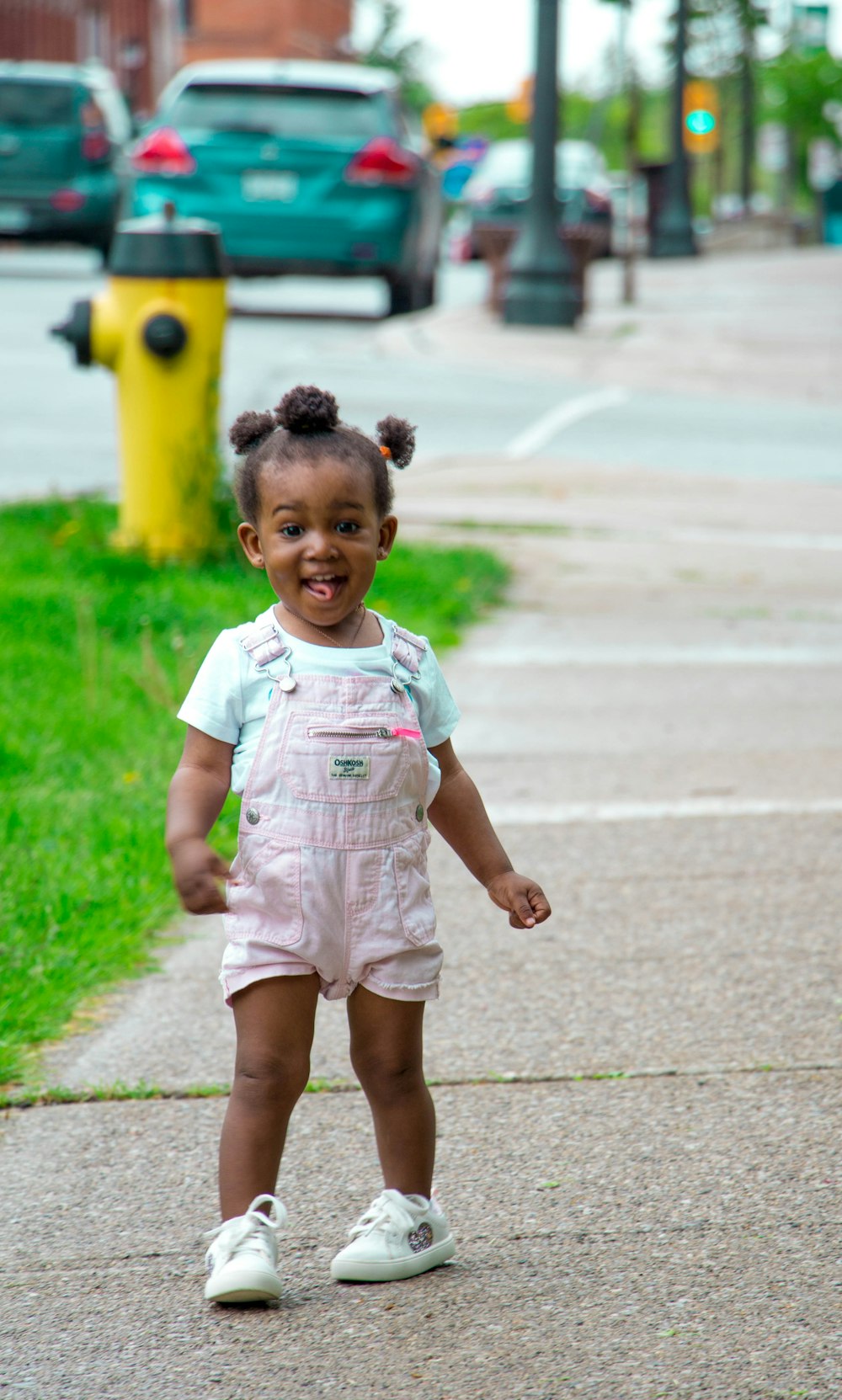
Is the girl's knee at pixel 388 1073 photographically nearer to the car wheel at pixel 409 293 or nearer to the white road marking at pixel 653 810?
the white road marking at pixel 653 810

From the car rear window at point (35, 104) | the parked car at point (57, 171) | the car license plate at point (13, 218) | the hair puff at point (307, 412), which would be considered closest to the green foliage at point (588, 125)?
the car rear window at point (35, 104)

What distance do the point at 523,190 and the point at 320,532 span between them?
29.7 m

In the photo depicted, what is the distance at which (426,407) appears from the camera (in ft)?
40.3

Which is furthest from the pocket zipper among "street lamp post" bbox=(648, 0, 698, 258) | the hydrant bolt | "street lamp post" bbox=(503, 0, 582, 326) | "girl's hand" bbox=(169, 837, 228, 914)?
"street lamp post" bbox=(648, 0, 698, 258)

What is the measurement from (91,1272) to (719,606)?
17.0ft

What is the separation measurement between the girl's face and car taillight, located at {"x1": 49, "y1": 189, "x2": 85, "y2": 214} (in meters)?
17.9

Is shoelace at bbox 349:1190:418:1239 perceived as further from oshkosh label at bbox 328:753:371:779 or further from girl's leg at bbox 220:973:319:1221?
oshkosh label at bbox 328:753:371:779

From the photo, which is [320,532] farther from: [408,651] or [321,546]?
[408,651]

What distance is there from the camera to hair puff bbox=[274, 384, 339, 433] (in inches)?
98.9

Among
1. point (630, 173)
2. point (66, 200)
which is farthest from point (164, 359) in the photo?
point (630, 173)

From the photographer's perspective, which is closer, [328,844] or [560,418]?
[328,844]

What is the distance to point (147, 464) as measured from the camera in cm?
698

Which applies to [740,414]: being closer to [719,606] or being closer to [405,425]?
[719,606]

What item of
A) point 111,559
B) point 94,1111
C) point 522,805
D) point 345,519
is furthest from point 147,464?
point 345,519
